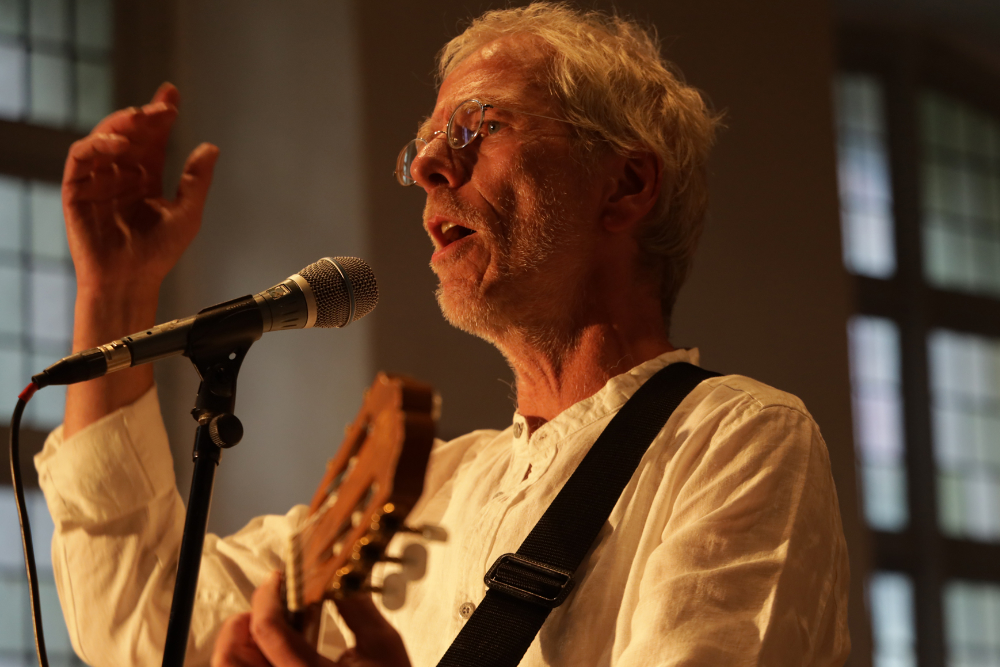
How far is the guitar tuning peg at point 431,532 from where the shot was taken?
1059 mm

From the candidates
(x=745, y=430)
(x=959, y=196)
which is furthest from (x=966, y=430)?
(x=745, y=430)

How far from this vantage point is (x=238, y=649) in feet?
4.17

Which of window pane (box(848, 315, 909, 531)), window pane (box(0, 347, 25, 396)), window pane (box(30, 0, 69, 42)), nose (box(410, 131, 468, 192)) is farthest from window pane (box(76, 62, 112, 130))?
window pane (box(848, 315, 909, 531))

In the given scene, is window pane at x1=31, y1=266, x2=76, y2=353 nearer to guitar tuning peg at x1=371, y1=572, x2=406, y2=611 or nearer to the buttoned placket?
the buttoned placket

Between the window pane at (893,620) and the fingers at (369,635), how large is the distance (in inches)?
188

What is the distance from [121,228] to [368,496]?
1005 millimetres

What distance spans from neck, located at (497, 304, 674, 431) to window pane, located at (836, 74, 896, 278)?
4.37 metres

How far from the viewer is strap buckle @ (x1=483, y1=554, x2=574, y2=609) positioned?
150cm

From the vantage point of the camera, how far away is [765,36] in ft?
12.5

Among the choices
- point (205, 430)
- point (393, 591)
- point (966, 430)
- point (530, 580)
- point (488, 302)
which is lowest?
point (966, 430)

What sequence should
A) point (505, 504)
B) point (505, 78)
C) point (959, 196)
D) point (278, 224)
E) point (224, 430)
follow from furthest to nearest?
point (959, 196) < point (278, 224) < point (505, 78) < point (505, 504) < point (224, 430)

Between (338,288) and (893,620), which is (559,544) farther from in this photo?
(893,620)

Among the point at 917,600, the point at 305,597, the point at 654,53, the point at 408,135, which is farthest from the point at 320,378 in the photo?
the point at 917,600

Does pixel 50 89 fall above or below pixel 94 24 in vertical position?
below
